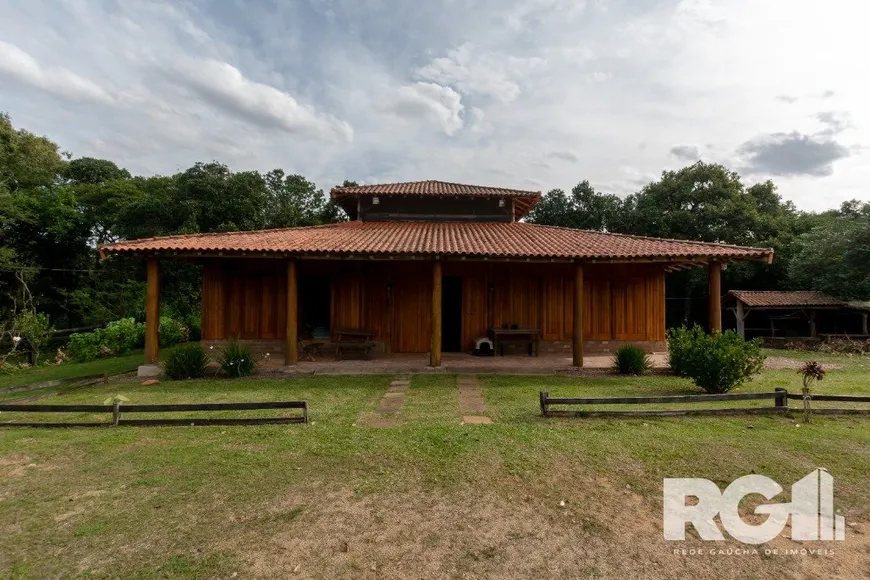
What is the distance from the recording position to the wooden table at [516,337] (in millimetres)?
11672

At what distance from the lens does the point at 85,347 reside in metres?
15.2

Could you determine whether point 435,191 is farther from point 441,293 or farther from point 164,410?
point 164,410

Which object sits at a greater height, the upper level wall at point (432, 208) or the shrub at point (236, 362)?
the upper level wall at point (432, 208)

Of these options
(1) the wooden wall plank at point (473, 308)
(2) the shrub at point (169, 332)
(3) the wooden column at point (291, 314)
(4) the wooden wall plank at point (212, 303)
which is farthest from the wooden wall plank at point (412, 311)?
(2) the shrub at point (169, 332)

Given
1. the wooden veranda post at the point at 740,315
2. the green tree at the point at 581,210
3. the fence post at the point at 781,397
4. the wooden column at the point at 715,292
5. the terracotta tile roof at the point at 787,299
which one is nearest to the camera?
the fence post at the point at 781,397

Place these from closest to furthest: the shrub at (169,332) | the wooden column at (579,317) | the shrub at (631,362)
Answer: the shrub at (631,362)
the wooden column at (579,317)
the shrub at (169,332)

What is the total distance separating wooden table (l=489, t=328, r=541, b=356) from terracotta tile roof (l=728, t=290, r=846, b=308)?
45.4 feet

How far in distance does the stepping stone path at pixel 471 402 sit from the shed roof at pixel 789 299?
17.1 m

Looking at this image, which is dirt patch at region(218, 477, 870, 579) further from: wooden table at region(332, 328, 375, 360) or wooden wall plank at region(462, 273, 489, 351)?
wooden wall plank at region(462, 273, 489, 351)

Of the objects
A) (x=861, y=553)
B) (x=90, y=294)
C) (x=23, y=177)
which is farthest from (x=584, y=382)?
(x=23, y=177)

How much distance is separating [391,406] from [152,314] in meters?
6.78

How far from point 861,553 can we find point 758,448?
2063 millimetres

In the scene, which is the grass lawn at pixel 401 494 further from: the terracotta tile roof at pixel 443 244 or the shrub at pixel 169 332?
the shrub at pixel 169 332

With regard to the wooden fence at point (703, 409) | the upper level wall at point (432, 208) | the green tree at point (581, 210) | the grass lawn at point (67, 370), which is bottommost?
the grass lawn at point (67, 370)
